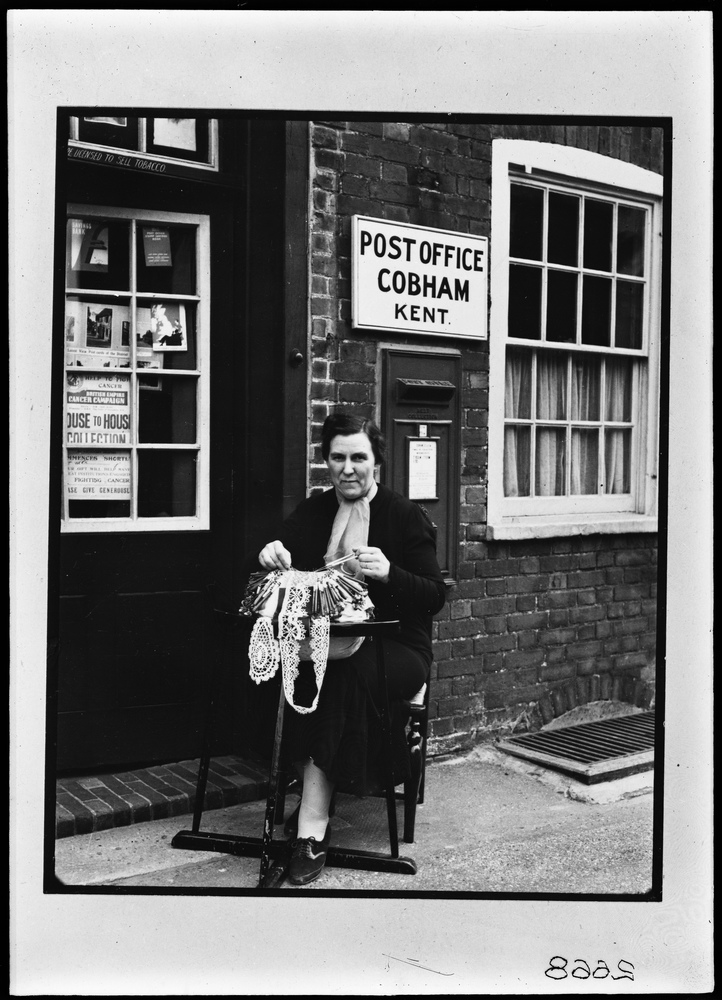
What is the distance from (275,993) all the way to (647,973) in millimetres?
1310

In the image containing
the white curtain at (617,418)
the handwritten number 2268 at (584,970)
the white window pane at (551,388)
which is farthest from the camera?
the white curtain at (617,418)

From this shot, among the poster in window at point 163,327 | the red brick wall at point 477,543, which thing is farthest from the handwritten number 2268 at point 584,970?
the poster in window at point 163,327

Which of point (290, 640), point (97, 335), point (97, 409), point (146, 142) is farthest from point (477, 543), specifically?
point (146, 142)

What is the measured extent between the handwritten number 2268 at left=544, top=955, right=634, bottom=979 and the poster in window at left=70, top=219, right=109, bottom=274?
3.32m

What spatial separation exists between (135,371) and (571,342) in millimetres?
2460

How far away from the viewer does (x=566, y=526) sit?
5.25 meters

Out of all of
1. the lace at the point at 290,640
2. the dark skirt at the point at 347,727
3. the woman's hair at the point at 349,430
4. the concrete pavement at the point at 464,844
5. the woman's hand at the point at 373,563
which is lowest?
the concrete pavement at the point at 464,844

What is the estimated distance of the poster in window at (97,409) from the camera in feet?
13.6

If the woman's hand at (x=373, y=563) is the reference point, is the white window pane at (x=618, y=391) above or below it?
above

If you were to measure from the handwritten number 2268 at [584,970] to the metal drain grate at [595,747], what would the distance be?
Answer: 4.49 ft

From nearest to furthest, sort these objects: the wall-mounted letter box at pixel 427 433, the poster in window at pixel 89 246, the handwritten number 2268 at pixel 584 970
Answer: the handwritten number 2268 at pixel 584 970, the poster in window at pixel 89 246, the wall-mounted letter box at pixel 427 433

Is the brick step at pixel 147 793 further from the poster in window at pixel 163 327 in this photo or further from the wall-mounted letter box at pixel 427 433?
the poster in window at pixel 163 327

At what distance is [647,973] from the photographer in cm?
333

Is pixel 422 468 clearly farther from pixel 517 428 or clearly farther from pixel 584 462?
pixel 584 462
